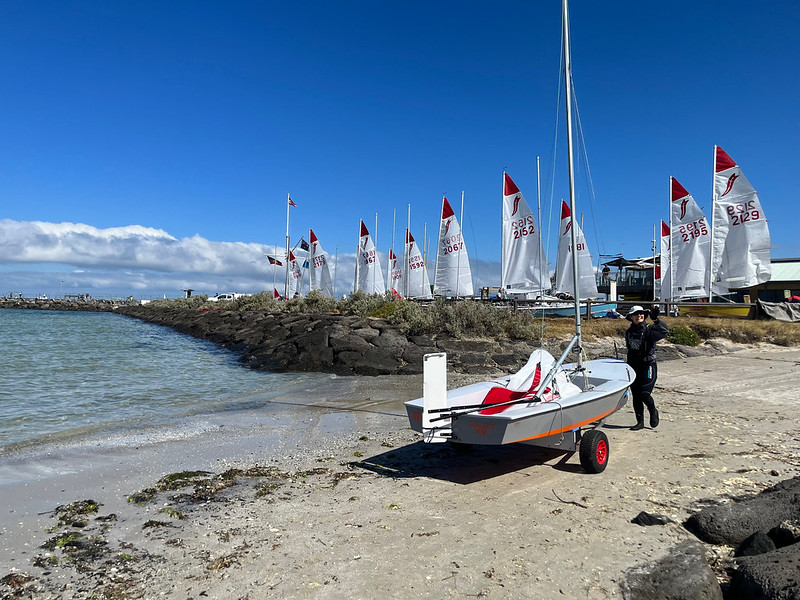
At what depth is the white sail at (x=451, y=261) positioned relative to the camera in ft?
98.1

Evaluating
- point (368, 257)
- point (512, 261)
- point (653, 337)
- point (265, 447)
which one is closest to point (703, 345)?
point (512, 261)

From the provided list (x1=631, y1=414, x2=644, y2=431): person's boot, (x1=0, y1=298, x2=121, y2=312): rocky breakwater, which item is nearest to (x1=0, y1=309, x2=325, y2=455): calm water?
(x1=631, y1=414, x2=644, y2=431): person's boot

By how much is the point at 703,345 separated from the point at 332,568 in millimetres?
17026

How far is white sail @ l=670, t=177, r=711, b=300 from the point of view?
24.3 meters

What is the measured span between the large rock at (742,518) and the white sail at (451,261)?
25.7 metres

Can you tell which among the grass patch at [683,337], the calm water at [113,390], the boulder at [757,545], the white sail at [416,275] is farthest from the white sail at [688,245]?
the boulder at [757,545]

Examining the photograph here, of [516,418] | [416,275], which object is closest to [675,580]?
[516,418]

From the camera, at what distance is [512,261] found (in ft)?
83.7

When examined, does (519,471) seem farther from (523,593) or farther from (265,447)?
(265,447)

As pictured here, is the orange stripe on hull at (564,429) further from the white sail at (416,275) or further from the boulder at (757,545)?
the white sail at (416,275)

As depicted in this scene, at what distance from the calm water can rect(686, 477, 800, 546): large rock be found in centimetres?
824

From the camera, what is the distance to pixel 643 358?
7.53m

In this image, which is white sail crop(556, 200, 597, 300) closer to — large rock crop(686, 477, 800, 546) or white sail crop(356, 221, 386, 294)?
white sail crop(356, 221, 386, 294)

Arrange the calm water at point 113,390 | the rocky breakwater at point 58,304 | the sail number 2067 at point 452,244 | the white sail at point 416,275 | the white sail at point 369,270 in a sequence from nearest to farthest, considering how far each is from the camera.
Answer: the calm water at point 113,390
the sail number 2067 at point 452,244
the white sail at point 416,275
the white sail at point 369,270
the rocky breakwater at point 58,304
